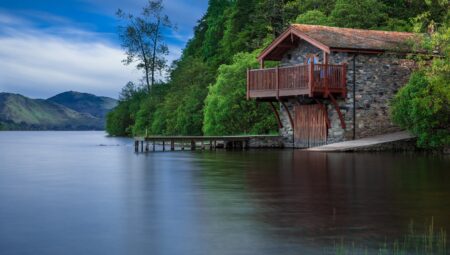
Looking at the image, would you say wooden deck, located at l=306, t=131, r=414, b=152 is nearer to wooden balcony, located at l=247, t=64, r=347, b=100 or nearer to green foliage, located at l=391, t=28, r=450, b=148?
green foliage, located at l=391, t=28, r=450, b=148

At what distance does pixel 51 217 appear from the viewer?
1148 centimetres

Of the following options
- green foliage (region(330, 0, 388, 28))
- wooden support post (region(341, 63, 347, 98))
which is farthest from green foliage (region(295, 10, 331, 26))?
wooden support post (region(341, 63, 347, 98))

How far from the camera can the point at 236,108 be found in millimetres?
43719

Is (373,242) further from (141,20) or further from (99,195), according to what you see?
(141,20)

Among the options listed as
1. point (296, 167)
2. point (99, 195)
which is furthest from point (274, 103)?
point (99, 195)

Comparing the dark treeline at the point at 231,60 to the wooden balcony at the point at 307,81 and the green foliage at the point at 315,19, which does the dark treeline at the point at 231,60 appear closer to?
the green foliage at the point at 315,19

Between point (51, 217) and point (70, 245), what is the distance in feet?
8.99

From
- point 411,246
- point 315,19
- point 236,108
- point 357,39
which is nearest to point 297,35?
point 357,39

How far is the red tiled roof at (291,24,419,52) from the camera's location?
34.1 meters

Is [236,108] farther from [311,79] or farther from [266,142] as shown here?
[311,79]

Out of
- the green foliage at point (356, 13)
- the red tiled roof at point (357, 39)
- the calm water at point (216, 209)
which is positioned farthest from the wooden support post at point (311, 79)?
the green foliage at point (356, 13)

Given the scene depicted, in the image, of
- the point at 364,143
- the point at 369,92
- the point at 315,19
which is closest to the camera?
the point at 364,143

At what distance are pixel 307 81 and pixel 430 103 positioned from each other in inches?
254

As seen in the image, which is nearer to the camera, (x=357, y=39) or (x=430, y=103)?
(x=430, y=103)
